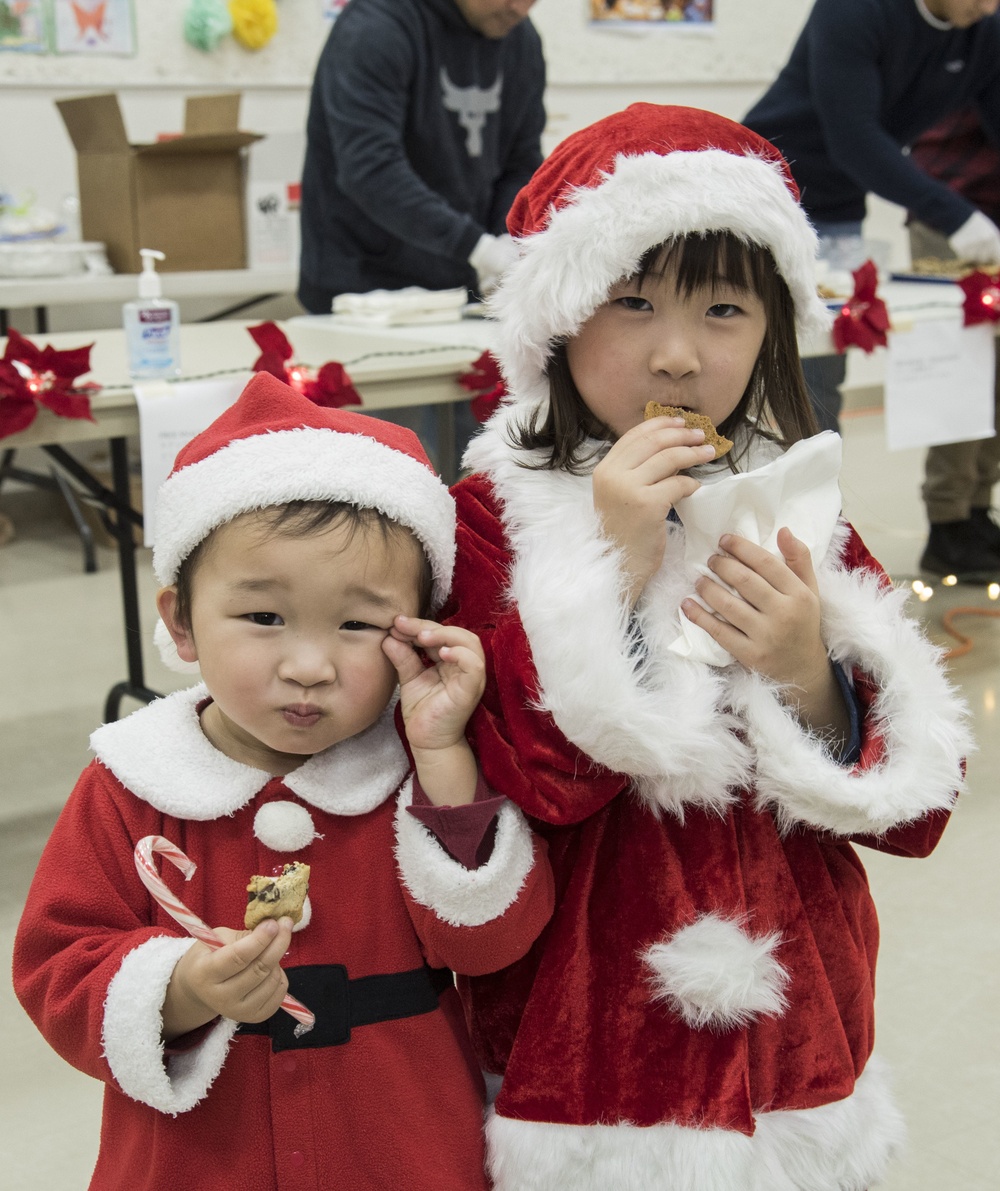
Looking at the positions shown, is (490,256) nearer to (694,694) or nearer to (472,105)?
(472,105)

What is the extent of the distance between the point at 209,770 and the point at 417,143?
88.3 inches

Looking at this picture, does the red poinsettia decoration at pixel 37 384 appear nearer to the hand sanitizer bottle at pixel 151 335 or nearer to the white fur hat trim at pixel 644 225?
the hand sanitizer bottle at pixel 151 335

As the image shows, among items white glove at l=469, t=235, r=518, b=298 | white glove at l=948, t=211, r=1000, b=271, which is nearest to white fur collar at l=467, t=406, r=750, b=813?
white glove at l=469, t=235, r=518, b=298

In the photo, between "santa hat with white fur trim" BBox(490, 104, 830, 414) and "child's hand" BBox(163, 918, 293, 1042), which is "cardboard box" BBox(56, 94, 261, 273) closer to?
"santa hat with white fur trim" BBox(490, 104, 830, 414)

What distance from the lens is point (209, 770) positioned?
0.99 m

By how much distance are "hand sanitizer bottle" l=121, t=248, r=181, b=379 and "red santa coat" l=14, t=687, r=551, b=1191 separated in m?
1.20

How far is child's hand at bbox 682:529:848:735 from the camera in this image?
960 millimetres

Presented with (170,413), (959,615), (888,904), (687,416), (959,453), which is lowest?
(959,615)

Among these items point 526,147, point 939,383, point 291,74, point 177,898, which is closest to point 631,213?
point 177,898

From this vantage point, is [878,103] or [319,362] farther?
[878,103]

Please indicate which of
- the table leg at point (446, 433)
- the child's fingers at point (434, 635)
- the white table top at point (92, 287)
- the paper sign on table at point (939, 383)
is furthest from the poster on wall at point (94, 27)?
the child's fingers at point (434, 635)

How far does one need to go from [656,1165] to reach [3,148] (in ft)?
14.1

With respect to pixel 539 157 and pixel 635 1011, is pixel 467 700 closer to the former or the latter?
pixel 635 1011

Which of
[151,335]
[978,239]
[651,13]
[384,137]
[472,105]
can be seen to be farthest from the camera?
[651,13]
